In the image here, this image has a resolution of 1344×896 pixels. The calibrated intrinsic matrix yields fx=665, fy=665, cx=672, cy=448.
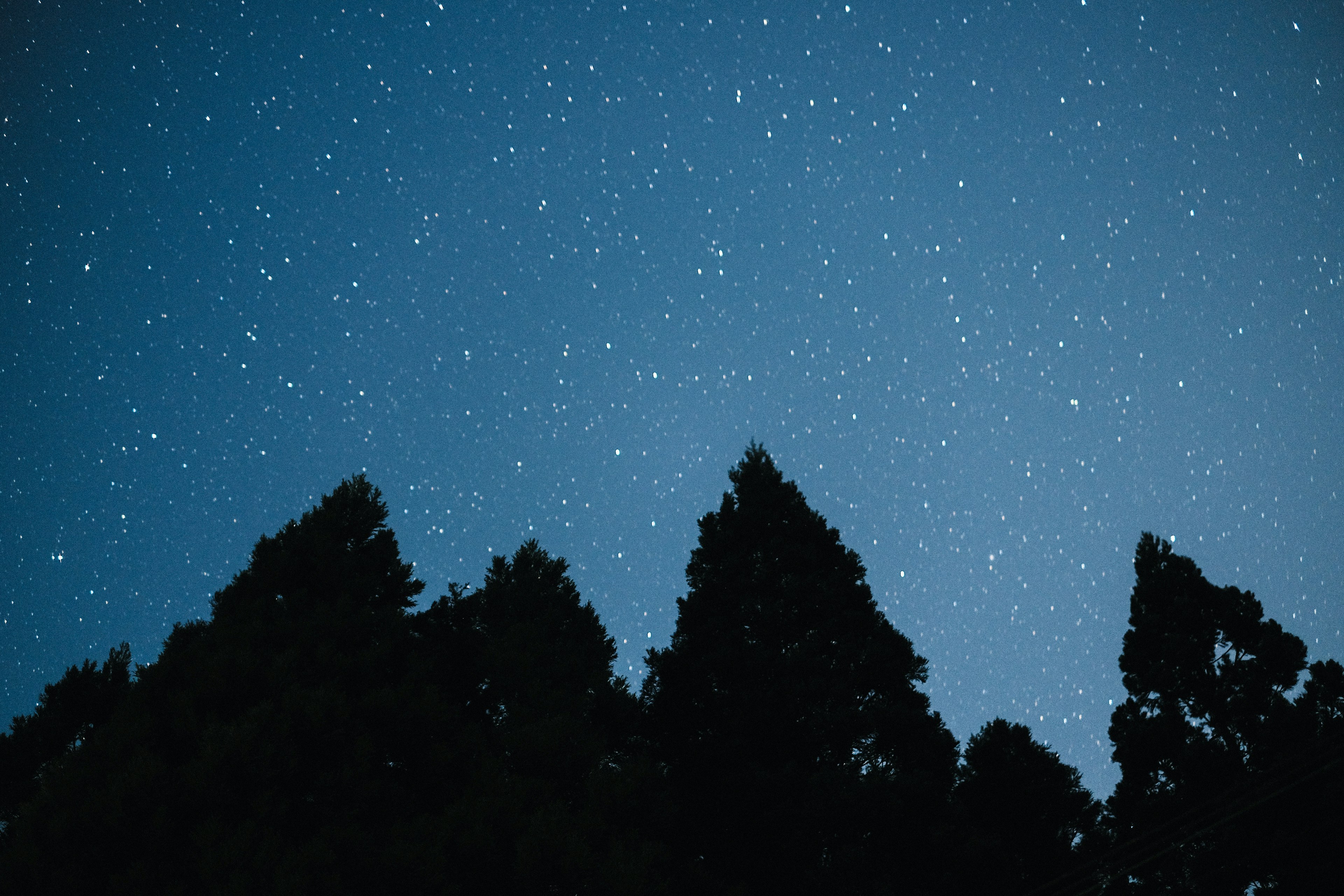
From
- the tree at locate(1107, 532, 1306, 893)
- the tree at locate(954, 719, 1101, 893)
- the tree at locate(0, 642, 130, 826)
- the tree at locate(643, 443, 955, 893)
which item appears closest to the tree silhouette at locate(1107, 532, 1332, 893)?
the tree at locate(1107, 532, 1306, 893)

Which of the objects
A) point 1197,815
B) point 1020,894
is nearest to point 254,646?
point 1020,894

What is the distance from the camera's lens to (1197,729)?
12.1 metres

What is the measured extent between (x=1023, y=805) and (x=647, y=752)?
5.90 meters

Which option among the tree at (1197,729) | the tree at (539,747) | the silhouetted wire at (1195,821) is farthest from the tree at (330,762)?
the tree at (1197,729)

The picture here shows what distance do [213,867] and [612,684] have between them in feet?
24.0

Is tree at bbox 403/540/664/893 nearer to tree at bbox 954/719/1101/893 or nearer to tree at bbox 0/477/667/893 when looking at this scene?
tree at bbox 0/477/667/893

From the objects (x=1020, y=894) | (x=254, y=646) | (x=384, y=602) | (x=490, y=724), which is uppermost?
(x=384, y=602)

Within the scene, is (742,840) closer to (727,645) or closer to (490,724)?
(727,645)

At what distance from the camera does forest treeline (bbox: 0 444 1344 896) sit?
22.6 ft

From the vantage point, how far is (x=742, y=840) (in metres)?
9.98

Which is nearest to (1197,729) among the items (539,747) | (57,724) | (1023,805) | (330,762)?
(1023,805)

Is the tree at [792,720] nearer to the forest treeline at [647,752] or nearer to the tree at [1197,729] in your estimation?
the forest treeline at [647,752]

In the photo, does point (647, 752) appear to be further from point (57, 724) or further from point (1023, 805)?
point (57, 724)

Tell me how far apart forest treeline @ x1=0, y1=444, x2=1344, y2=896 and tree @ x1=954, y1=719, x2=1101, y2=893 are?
0.14ft
